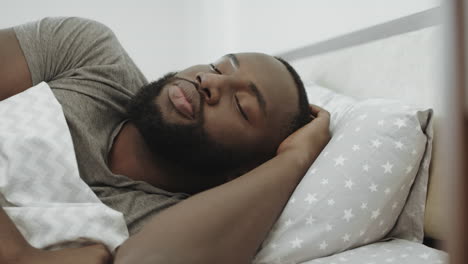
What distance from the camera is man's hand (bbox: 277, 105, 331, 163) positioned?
944 mm

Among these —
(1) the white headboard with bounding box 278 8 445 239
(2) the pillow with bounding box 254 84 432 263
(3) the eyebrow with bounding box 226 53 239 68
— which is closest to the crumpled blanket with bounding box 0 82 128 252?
(2) the pillow with bounding box 254 84 432 263

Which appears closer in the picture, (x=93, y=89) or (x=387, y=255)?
(x=387, y=255)

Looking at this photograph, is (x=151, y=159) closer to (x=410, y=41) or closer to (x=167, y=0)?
(x=410, y=41)

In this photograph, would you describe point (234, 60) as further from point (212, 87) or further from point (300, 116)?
point (300, 116)

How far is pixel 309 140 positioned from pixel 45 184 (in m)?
0.57

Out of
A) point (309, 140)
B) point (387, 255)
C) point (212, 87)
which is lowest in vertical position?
point (387, 255)

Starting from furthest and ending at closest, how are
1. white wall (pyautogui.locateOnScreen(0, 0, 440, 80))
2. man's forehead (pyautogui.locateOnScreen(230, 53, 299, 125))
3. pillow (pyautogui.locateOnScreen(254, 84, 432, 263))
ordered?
white wall (pyautogui.locateOnScreen(0, 0, 440, 80))
man's forehead (pyautogui.locateOnScreen(230, 53, 299, 125))
pillow (pyautogui.locateOnScreen(254, 84, 432, 263))

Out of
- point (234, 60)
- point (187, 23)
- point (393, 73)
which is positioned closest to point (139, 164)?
point (234, 60)

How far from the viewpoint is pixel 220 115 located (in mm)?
1003

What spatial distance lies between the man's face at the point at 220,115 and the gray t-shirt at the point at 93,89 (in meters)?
0.08

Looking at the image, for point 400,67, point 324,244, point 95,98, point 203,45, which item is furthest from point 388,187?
point 203,45

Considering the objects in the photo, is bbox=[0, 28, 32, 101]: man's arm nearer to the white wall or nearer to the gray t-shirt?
the gray t-shirt

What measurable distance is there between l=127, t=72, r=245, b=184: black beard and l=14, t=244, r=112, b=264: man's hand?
0.36 meters

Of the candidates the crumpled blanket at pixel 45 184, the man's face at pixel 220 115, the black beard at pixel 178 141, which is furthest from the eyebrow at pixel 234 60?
the crumpled blanket at pixel 45 184
